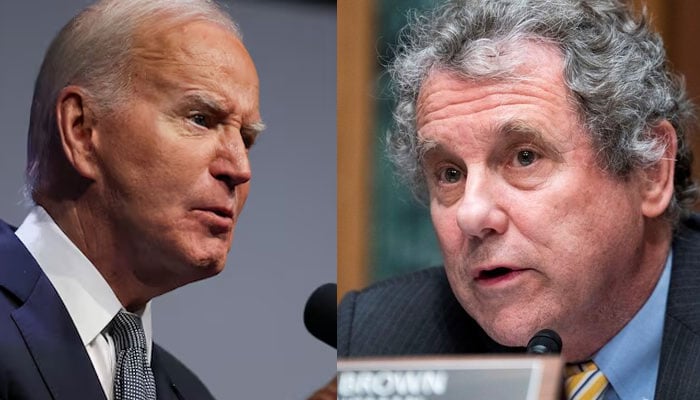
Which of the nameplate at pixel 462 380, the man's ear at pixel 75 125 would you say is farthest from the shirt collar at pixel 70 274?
the nameplate at pixel 462 380

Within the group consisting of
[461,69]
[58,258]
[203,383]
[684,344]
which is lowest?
[203,383]

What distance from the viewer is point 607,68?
2117 mm

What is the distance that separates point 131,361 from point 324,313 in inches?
21.5

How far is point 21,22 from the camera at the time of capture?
7.07 feet

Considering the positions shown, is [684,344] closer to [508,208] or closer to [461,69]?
[508,208]

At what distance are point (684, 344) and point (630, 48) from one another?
0.60m

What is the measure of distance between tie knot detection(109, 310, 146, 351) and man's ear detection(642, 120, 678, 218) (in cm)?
104

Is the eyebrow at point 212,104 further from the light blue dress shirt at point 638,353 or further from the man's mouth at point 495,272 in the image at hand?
the light blue dress shirt at point 638,353

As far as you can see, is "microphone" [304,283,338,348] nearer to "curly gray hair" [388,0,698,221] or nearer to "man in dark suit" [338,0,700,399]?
"man in dark suit" [338,0,700,399]

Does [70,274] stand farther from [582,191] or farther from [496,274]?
[582,191]

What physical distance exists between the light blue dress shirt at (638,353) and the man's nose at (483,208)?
319 mm

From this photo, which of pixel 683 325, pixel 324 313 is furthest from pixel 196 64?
pixel 683 325

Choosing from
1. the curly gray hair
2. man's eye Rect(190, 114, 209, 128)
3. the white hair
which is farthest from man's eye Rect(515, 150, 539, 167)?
the white hair

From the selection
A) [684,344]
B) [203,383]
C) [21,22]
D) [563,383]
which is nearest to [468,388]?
[563,383]
